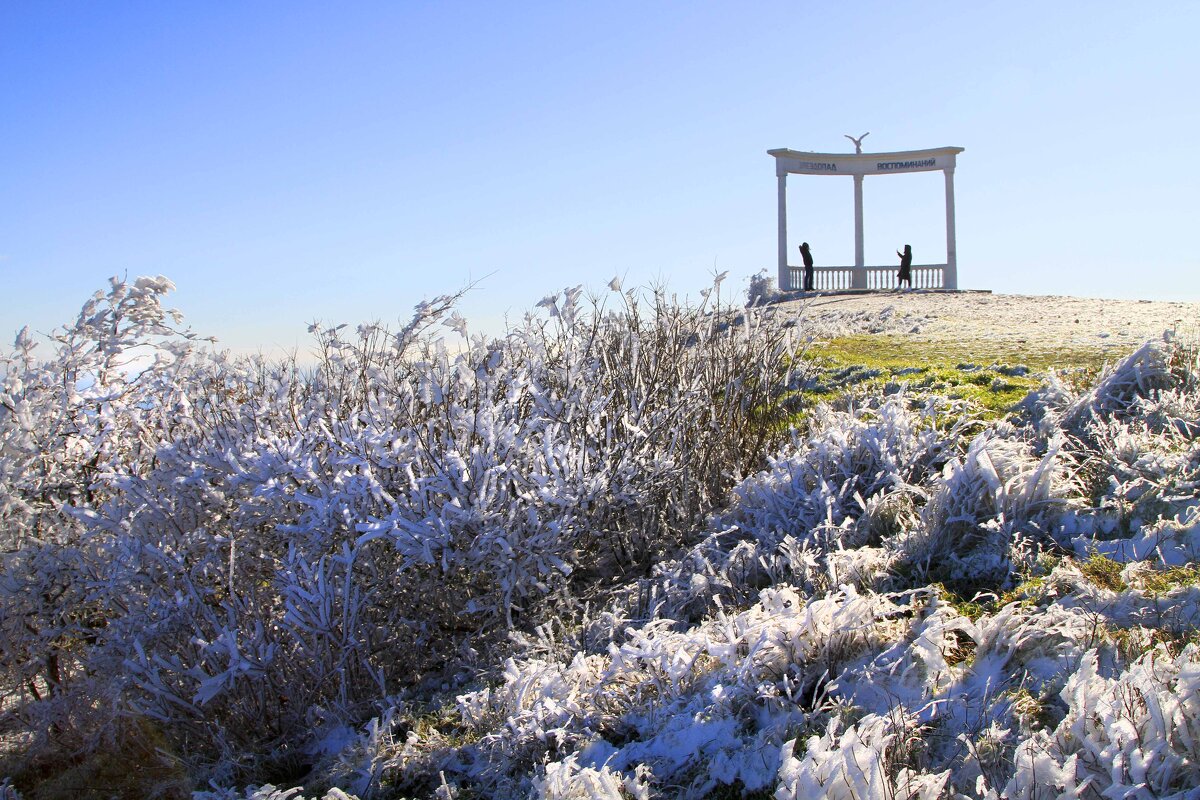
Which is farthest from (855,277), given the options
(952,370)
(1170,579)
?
(1170,579)

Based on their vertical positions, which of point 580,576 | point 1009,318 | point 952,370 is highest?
point 1009,318

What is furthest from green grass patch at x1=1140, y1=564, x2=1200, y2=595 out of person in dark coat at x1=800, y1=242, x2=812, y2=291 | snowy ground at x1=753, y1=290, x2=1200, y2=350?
person in dark coat at x1=800, y1=242, x2=812, y2=291

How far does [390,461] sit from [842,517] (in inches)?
94.4

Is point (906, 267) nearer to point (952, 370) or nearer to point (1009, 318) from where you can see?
point (1009, 318)

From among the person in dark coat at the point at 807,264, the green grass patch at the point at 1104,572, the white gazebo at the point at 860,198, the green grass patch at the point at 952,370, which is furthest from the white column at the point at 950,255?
the green grass patch at the point at 1104,572

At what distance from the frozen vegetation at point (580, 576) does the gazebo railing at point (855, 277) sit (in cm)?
1570

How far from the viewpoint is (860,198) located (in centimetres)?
2197

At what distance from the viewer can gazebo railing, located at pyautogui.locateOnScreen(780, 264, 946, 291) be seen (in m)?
21.2

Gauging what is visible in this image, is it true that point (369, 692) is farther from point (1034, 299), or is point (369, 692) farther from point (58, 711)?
point (1034, 299)

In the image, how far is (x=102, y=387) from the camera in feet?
19.5

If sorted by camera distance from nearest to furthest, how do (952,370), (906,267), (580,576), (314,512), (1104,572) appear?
(1104,572) → (314,512) → (580,576) → (952,370) → (906,267)

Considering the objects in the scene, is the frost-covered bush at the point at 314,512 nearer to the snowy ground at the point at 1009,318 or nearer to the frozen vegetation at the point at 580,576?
the frozen vegetation at the point at 580,576

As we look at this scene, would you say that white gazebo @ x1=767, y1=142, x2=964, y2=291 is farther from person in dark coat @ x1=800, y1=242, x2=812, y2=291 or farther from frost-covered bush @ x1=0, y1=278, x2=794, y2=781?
frost-covered bush @ x1=0, y1=278, x2=794, y2=781

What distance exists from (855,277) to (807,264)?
1459 mm
